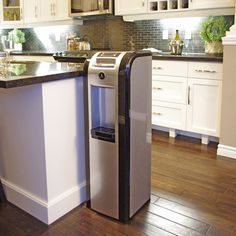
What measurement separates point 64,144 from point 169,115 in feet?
5.94

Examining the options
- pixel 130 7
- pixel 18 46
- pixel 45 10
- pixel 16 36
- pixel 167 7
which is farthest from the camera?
pixel 18 46

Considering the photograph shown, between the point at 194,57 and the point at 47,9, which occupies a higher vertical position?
the point at 47,9

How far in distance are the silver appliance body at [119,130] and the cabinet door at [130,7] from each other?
217 centimetres

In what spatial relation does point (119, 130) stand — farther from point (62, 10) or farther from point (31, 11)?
point (31, 11)

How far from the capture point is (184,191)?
225 centimetres

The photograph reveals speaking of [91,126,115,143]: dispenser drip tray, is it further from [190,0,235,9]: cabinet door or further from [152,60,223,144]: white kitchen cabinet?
[190,0,235,9]: cabinet door

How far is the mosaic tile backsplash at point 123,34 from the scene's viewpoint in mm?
3745

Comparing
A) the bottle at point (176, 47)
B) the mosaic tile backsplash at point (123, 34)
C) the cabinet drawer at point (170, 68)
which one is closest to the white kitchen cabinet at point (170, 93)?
the cabinet drawer at point (170, 68)

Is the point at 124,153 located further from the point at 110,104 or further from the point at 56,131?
the point at 56,131


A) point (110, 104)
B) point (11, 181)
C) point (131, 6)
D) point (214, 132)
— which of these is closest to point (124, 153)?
point (110, 104)

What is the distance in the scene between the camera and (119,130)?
1.74 metres

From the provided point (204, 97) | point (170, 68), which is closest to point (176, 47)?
point (170, 68)

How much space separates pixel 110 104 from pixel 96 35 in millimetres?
3135

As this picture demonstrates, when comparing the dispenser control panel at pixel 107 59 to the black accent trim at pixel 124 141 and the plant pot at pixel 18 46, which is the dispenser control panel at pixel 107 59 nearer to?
the black accent trim at pixel 124 141
